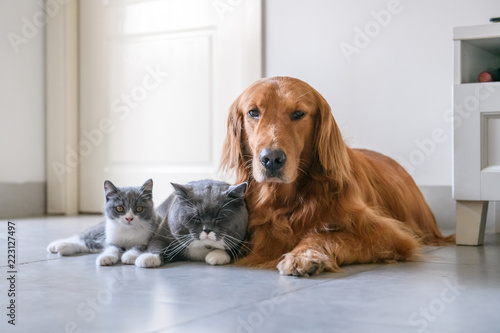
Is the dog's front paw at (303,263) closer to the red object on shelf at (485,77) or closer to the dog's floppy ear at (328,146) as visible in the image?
the dog's floppy ear at (328,146)

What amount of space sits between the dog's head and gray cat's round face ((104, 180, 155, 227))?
0.97 feet

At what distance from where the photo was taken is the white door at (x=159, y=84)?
3.35 meters

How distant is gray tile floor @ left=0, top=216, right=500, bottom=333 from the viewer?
41.8 inches

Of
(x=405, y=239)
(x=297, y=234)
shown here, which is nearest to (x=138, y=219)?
(x=297, y=234)

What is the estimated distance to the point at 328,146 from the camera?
1808mm

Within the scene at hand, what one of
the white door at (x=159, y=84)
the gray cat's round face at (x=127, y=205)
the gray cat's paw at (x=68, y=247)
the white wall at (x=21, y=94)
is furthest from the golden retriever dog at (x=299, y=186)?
the white wall at (x=21, y=94)

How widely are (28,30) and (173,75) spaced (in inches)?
36.8

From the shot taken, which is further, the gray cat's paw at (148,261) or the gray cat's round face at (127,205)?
the gray cat's round face at (127,205)

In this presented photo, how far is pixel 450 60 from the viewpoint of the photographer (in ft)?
9.11

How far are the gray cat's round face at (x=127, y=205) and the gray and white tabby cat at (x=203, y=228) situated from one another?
8 cm

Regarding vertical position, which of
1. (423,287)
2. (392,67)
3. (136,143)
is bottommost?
(423,287)

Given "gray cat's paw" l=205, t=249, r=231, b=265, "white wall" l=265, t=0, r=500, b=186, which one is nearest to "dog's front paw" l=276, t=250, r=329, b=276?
"gray cat's paw" l=205, t=249, r=231, b=265

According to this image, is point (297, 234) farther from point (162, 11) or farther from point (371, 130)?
point (162, 11)

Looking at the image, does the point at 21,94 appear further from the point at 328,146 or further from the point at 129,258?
the point at 328,146
